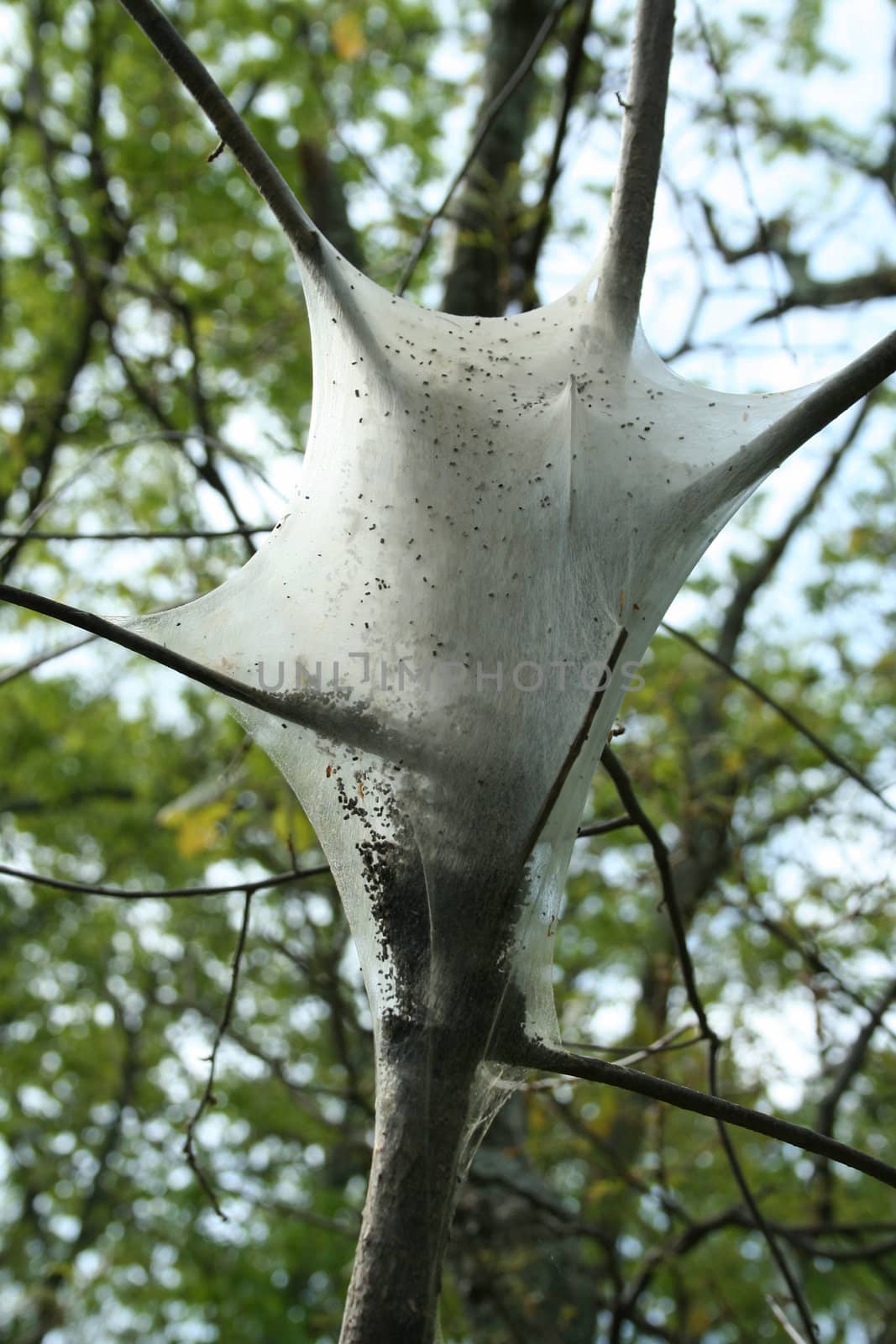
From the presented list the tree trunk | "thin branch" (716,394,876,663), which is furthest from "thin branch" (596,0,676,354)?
"thin branch" (716,394,876,663)

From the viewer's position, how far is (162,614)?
2098mm

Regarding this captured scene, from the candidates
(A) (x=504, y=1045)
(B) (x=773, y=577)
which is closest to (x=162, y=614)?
(A) (x=504, y=1045)

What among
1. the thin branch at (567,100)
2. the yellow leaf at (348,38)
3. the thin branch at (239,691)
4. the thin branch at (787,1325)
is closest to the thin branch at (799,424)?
the thin branch at (239,691)

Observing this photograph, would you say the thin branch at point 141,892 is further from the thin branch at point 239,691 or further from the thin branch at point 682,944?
the thin branch at point 682,944

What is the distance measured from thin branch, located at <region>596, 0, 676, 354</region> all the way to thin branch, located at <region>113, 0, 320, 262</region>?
1.88 ft

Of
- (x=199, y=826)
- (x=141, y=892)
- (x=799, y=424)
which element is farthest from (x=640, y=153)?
(x=199, y=826)

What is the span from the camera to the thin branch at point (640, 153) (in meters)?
1.80

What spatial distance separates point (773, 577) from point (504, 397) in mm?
9181

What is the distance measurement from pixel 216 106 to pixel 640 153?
0.74m

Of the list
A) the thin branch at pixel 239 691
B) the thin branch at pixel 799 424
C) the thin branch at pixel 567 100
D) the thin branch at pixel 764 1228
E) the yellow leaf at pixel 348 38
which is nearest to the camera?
the thin branch at pixel 239 691

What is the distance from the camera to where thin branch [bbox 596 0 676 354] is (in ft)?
5.91

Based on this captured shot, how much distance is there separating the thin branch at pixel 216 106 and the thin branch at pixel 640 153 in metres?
0.57

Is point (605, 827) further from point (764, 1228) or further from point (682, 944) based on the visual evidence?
point (764, 1228)

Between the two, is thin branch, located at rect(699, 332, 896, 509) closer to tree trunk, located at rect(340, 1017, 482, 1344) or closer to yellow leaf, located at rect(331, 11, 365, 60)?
tree trunk, located at rect(340, 1017, 482, 1344)
